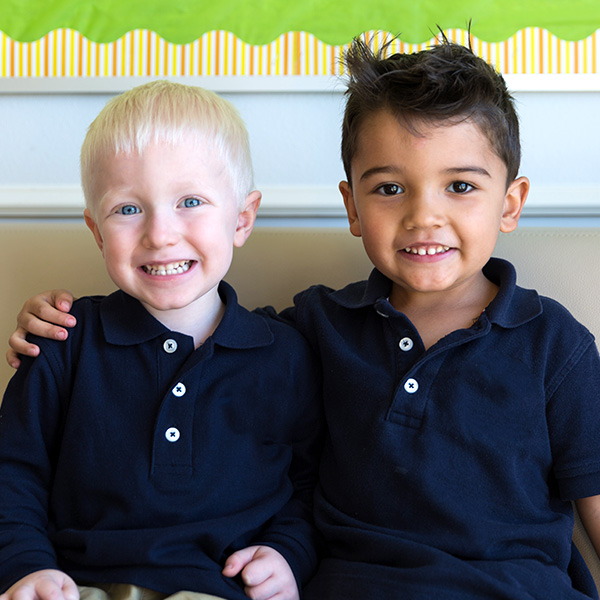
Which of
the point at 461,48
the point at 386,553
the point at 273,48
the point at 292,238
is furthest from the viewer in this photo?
the point at 273,48

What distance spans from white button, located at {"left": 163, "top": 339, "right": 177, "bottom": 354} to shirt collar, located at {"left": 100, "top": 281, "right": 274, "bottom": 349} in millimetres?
18

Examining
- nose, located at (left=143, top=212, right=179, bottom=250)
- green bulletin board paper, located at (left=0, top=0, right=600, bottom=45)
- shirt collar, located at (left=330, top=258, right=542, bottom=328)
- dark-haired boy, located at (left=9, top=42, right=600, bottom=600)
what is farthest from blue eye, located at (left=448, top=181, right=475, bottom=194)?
green bulletin board paper, located at (left=0, top=0, right=600, bottom=45)

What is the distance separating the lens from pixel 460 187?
103 centimetres

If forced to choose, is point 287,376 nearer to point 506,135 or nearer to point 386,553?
point 386,553

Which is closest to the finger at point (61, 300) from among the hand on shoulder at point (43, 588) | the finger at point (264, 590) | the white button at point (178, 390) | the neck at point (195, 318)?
the neck at point (195, 318)

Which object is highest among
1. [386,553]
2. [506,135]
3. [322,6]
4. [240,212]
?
[322,6]

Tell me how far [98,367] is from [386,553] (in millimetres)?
461

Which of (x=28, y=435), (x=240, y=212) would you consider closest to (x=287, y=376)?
(x=240, y=212)

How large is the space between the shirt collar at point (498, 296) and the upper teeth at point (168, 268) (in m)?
0.24

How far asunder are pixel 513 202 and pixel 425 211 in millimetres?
185

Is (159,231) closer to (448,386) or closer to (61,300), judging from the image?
(61,300)

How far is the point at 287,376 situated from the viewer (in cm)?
110

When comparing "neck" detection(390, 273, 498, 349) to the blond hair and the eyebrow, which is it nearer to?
the eyebrow

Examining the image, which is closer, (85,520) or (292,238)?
(85,520)
